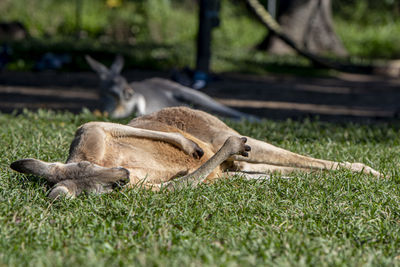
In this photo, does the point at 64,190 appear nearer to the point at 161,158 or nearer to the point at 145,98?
the point at 161,158

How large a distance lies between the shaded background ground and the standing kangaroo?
124 inches

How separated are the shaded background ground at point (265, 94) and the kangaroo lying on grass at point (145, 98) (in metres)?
0.89

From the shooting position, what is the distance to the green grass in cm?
213

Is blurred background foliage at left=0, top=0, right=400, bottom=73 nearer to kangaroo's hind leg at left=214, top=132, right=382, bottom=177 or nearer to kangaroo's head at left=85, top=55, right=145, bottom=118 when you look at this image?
kangaroo's head at left=85, top=55, right=145, bottom=118

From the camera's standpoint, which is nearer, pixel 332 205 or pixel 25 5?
pixel 332 205

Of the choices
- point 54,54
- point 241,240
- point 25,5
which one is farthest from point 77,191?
point 25,5

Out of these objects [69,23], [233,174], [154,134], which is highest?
[154,134]

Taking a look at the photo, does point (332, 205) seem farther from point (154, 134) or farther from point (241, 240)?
point (154, 134)

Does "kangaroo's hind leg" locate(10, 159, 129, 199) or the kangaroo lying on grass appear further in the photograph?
the kangaroo lying on grass

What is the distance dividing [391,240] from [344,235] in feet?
0.62

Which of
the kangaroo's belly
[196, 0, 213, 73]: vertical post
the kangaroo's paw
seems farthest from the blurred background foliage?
the kangaroo's paw

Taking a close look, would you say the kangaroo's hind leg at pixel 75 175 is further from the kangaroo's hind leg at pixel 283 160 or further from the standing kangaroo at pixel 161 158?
the kangaroo's hind leg at pixel 283 160

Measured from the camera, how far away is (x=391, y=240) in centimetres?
236

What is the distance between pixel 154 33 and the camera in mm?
15570
